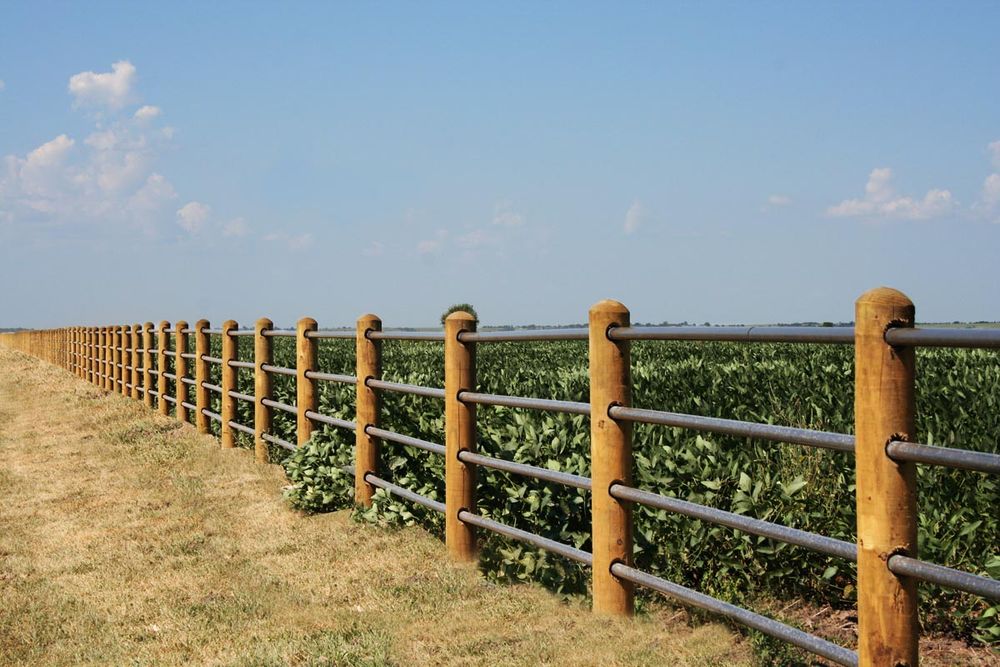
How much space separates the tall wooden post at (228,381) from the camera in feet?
43.3

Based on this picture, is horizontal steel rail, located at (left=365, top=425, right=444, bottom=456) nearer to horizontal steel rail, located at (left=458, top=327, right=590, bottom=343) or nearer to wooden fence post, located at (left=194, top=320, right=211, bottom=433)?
horizontal steel rail, located at (left=458, top=327, right=590, bottom=343)

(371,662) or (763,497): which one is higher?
(763,497)

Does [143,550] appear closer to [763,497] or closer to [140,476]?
[140,476]

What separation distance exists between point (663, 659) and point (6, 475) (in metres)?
9.60

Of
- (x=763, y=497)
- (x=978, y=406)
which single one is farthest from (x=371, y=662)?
(x=978, y=406)

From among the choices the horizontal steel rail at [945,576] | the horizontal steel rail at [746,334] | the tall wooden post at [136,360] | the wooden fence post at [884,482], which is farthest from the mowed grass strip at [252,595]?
the tall wooden post at [136,360]

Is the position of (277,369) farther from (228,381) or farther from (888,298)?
(888,298)

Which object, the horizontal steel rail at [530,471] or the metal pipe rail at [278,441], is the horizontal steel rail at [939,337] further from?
the metal pipe rail at [278,441]

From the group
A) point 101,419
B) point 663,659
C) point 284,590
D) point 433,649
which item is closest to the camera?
point 663,659

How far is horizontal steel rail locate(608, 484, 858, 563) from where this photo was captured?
4023 millimetres

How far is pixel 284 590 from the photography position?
6.66 metres

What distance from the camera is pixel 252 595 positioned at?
6.55 m

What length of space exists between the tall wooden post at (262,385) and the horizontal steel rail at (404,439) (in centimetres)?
353

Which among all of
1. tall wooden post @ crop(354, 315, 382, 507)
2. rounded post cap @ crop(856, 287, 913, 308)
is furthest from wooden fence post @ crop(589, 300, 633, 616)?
tall wooden post @ crop(354, 315, 382, 507)
